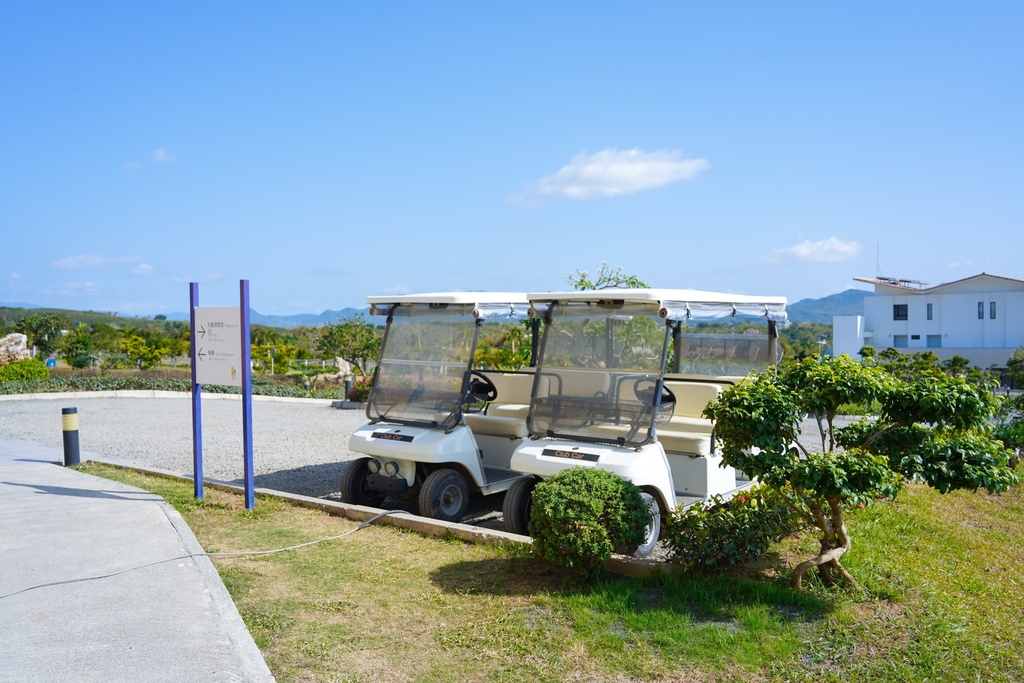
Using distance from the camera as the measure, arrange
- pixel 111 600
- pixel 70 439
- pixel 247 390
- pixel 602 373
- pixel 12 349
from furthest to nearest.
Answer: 1. pixel 12 349
2. pixel 70 439
3. pixel 247 390
4. pixel 602 373
5. pixel 111 600

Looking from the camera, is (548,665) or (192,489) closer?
(548,665)

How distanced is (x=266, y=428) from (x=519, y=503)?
31.6 feet

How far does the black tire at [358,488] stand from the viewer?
26.4 ft

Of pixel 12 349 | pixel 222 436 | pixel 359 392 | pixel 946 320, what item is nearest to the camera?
pixel 222 436

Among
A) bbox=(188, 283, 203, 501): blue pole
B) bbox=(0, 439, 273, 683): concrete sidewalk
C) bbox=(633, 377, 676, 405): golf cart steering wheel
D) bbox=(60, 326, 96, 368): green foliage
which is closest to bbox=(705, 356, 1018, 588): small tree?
bbox=(633, 377, 676, 405): golf cart steering wheel

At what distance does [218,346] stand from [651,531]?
462 centimetres

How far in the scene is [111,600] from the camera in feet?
16.9

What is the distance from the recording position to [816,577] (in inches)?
210

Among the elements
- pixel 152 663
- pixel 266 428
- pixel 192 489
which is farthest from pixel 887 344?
pixel 152 663

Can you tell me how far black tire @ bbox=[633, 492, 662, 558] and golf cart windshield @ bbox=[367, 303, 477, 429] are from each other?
7.14ft

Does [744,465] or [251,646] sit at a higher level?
[744,465]

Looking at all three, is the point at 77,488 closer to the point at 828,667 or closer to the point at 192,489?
the point at 192,489

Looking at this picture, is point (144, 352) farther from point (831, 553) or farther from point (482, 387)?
point (831, 553)

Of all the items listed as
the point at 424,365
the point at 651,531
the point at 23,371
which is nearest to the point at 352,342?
the point at 23,371
